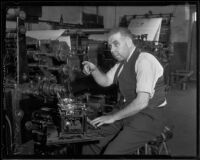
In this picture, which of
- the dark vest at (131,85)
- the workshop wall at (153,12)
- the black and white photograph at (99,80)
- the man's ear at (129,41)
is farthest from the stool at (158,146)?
the man's ear at (129,41)

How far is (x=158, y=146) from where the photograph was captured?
4.59 feet

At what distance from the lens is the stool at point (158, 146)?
1389mm

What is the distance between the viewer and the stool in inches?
54.7

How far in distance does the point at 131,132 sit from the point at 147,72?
0.29 m

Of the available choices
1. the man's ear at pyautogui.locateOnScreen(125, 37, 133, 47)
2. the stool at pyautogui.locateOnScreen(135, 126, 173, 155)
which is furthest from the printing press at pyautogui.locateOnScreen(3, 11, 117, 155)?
the stool at pyautogui.locateOnScreen(135, 126, 173, 155)

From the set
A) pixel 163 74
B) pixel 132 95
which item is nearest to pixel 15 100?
pixel 132 95

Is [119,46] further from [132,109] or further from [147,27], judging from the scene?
[132,109]

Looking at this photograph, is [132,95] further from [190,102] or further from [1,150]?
[1,150]

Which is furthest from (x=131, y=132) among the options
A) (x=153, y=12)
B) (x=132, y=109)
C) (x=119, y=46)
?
(x=153, y=12)

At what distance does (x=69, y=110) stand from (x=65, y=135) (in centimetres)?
12

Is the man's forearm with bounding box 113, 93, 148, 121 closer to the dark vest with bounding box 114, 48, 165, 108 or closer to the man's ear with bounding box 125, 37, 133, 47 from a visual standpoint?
the dark vest with bounding box 114, 48, 165, 108

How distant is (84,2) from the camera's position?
1.35 meters

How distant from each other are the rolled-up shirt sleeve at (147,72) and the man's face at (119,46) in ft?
0.25

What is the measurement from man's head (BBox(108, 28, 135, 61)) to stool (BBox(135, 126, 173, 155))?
407 millimetres
